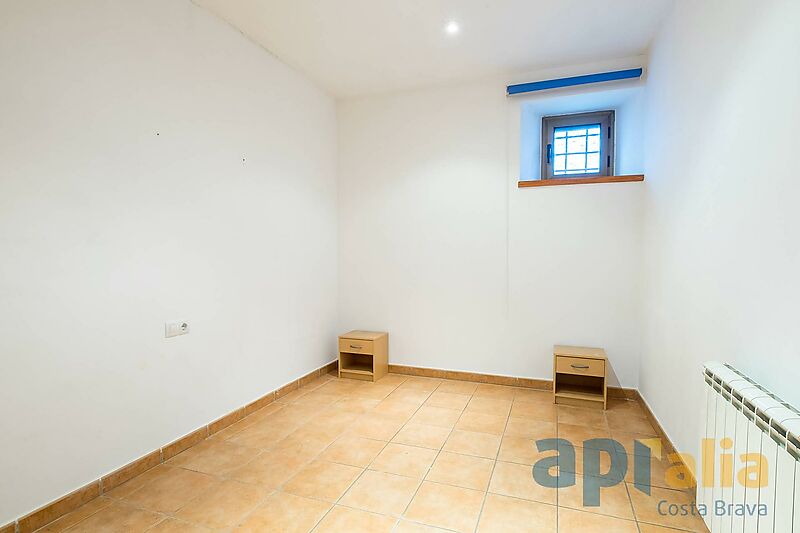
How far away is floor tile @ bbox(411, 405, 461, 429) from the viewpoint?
3.05 m

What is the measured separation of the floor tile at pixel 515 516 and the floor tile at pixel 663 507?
0.41 m

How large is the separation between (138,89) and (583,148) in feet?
11.8

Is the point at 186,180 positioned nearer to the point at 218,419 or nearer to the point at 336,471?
the point at 218,419

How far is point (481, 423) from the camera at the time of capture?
304cm

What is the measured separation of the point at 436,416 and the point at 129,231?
2371 millimetres

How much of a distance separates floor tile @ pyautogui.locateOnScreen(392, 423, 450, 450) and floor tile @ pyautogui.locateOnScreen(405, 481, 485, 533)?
18.5 inches

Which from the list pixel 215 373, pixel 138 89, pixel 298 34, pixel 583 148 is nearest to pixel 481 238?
pixel 583 148

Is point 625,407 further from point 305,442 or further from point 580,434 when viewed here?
point 305,442

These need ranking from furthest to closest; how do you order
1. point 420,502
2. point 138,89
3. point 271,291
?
point 271,291
point 138,89
point 420,502

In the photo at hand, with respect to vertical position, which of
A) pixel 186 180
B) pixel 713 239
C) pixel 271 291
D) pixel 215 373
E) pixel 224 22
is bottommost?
pixel 215 373

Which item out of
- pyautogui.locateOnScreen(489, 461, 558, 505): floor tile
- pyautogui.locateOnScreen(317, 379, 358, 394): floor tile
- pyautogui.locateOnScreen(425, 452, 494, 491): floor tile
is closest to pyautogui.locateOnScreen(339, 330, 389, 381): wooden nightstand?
pyautogui.locateOnScreen(317, 379, 358, 394): floor tile

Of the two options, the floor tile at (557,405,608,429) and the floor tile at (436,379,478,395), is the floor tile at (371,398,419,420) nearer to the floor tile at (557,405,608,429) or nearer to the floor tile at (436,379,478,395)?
the floor tile at (436,379,478,395)

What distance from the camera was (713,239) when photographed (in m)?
1.94

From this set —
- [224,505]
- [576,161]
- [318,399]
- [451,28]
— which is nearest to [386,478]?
[224,505]
